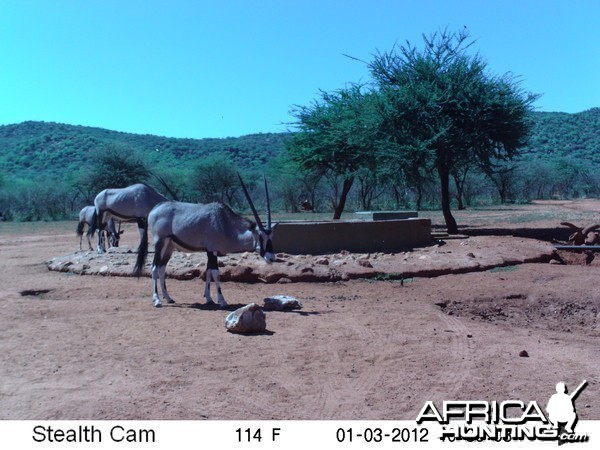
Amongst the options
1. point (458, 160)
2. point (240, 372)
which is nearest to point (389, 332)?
point (240, 372)

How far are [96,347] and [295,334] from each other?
234cm

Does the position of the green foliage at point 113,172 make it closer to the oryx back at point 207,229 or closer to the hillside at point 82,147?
the hillside at point 82,147

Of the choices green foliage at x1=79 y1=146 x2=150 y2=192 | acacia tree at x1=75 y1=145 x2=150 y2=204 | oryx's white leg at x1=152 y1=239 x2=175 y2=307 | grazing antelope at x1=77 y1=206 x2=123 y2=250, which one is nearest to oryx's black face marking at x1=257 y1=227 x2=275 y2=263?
oryx's white leg at x1=152 y1=239 x2=175 y2=307

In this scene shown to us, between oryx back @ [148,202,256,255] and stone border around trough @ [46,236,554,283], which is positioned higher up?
oryx back @ [148,202,256,255]

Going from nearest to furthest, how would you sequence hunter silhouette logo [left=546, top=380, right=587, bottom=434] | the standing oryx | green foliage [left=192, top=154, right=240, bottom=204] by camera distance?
hunter silhouette logo [left=546, top=380, right=587, bottom=434], the standing oryx, green foliage [left=192, top=154, right=240, bottom=204]

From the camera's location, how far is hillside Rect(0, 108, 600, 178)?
71.6 metres

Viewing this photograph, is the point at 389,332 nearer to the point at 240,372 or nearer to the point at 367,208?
the point at 240,372

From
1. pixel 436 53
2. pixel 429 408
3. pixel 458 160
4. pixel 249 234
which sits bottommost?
pixel 429 408

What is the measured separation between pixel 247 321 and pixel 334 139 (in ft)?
58.1

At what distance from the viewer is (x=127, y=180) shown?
140 ft

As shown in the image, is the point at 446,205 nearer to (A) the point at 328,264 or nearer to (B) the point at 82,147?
(A) the point at 328,264

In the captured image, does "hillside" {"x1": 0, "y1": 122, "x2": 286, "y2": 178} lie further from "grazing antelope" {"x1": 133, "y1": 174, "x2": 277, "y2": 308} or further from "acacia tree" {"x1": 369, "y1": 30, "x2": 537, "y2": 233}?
"grazing antelope" {"x1": 133, "y1": 174, "x2": 277, "y2": 308}

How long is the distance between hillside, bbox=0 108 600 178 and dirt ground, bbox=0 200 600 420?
190ft

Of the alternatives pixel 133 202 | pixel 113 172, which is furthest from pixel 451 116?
pixel 113 172
